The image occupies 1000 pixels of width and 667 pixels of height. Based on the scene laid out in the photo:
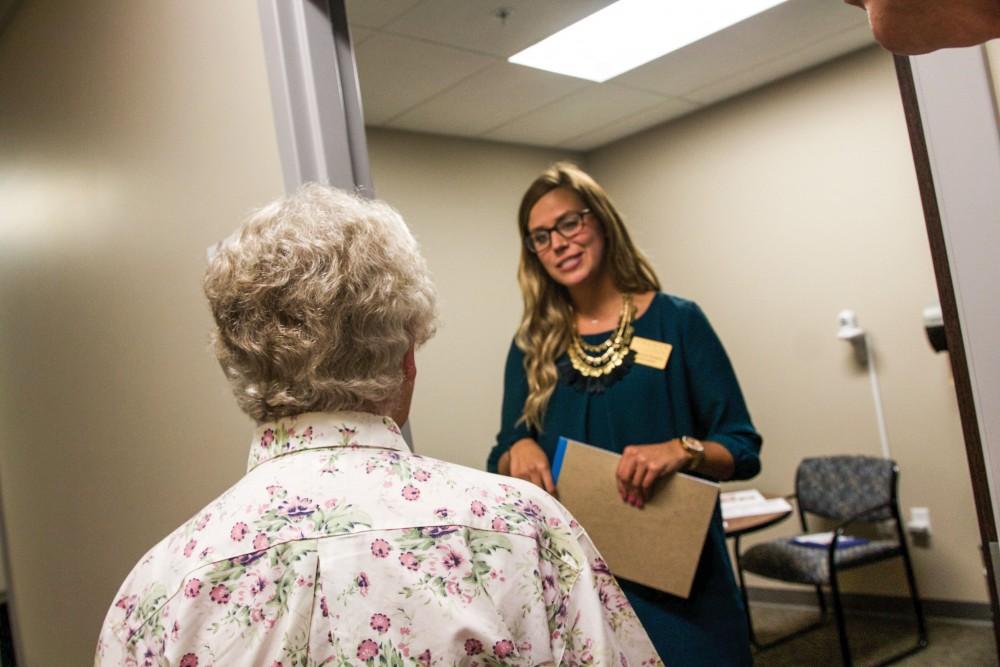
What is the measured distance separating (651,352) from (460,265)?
3207 millimetres

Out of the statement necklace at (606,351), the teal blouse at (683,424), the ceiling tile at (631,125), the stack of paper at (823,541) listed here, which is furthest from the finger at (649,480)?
the ceiling tile at (631,125)

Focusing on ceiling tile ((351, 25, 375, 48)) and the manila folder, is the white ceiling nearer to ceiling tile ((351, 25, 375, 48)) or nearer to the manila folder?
ceiling tile ((351, 25, 375, 48))

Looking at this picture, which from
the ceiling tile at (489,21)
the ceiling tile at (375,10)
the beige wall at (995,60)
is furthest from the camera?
the ceiling tile at (489,21)

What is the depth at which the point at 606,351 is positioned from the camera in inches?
61.4

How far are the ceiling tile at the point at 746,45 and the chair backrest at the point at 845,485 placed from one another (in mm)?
1988

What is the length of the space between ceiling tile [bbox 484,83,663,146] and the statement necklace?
9.39ft

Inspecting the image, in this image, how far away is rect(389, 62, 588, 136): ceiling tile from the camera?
12.8ft

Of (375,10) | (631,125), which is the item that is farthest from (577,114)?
(375,10)

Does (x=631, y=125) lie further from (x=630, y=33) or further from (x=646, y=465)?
(x=646, y=465)

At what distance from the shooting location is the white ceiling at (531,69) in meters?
3.23

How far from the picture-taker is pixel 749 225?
4.55m

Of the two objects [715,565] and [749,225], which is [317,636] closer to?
[715,565]

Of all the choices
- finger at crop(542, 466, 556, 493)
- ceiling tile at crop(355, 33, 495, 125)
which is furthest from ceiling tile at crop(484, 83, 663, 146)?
finger at crop(542, 466, 556, 493)

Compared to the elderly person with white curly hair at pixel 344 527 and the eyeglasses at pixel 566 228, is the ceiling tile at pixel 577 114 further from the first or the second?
the elderly person with white curly hair at pixel 344 527
